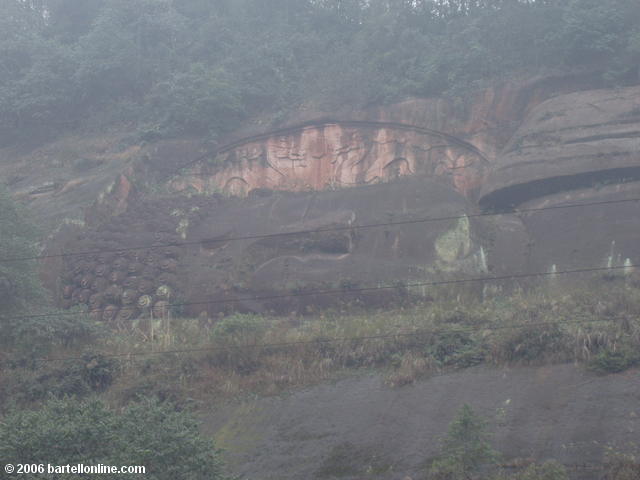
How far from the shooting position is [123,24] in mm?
30516

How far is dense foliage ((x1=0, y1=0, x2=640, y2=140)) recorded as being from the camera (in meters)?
25.5

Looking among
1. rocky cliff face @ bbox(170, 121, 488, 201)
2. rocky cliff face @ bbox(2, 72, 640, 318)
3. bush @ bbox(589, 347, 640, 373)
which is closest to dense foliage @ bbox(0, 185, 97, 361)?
rocky cliff face @ bbox(2, 72, 640, 318)

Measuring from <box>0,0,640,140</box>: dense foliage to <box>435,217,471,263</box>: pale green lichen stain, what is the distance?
6861mm

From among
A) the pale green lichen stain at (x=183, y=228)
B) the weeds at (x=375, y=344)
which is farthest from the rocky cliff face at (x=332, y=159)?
the weeds at (x=375, y=344)

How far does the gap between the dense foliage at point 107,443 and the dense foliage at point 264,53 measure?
57.7 ft

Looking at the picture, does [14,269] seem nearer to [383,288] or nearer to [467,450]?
[383,288]

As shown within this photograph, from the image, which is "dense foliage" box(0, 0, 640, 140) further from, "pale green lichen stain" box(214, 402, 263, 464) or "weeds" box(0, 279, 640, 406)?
"pale green lichen stain" box(214, 402, 263, 464)

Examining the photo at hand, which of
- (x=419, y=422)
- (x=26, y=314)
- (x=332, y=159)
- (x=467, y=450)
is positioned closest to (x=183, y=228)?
(x=26, y=314)

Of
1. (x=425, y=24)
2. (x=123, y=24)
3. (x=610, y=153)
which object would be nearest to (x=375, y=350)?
(x=610, y=153)

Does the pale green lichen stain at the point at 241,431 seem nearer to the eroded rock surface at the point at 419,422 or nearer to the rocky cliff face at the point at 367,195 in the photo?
the eroded rock surface at the point at 419,422

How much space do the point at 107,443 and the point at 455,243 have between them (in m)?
11.7

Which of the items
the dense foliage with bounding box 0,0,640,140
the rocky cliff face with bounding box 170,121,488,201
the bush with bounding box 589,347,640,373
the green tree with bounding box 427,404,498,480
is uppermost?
the dense foliage with bounding box 0,0,640,140

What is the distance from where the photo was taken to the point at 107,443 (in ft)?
31.2

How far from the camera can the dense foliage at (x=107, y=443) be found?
9023mm
